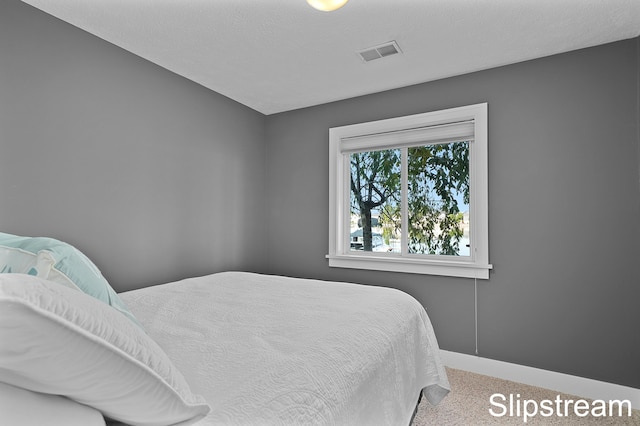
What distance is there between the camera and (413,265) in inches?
117

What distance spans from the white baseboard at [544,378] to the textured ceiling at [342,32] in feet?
7.85

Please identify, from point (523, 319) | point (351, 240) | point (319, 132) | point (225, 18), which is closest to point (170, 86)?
point (225, 18)

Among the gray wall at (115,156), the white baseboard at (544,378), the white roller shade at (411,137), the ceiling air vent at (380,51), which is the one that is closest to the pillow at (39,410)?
the gray wall at (115,156)

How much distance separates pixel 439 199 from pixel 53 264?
112 inches

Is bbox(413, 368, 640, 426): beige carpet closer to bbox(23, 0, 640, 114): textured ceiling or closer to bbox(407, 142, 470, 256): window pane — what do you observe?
bbox(407, 142, 470, 256): window pane

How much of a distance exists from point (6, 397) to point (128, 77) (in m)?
2.55

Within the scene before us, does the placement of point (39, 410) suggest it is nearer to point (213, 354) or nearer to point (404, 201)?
point (213, 354)

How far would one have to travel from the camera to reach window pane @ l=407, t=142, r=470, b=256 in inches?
116

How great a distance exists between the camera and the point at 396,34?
7.28 feet

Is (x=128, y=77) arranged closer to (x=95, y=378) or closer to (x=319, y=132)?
(x=319, y=132)

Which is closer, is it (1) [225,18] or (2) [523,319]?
(1) [225,18]

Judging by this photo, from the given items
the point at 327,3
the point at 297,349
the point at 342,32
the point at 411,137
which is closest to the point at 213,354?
the point at 297,349

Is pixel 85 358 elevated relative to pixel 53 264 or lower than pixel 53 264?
lower

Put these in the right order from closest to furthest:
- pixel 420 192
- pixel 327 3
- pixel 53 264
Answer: pixel 53 264 < pixel 327 3 < pixel 420 192
